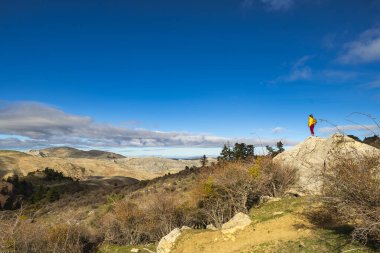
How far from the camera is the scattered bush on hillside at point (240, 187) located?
28438 millimetres

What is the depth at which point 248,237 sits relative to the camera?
16.2 m

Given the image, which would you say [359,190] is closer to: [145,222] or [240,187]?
[240,187]

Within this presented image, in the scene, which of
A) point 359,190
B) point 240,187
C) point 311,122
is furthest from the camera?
point 240,187

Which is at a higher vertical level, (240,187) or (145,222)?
(240,187)

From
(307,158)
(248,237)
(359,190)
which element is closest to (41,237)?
(248,237)

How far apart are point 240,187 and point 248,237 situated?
12686mm

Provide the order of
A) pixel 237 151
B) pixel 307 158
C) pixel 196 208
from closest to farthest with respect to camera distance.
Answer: pixel 307 158, pixel 196 208, pixel 237 151

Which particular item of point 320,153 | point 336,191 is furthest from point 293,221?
point 320,153

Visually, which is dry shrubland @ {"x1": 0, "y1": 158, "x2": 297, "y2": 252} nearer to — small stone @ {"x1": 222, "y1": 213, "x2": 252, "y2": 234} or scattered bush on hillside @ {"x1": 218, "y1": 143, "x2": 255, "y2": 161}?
small stone @ {"x1": 222, "y1": 213, "x2": 252, "y2": 234}

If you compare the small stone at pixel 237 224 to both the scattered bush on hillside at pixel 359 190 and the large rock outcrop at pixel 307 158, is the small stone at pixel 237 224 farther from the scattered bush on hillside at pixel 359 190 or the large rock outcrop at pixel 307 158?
the large rock outcrop at pixel 307 158

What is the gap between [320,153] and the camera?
2694cm

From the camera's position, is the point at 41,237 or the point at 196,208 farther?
the point at 196,208

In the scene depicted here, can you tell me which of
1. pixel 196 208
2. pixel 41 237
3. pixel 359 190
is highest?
pixel 359 190

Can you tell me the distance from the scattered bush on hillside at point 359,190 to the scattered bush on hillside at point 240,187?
15858mm
